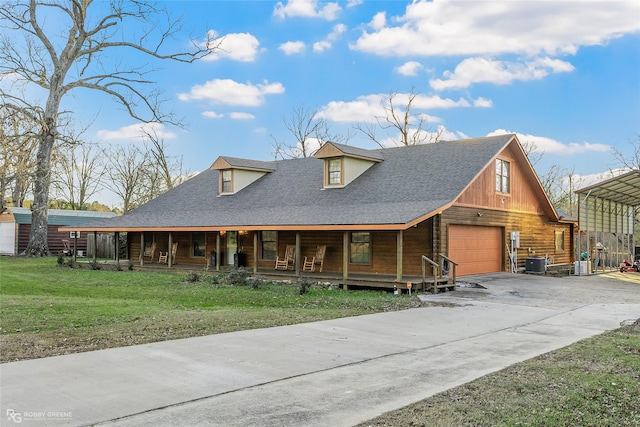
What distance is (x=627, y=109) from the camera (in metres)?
30.4

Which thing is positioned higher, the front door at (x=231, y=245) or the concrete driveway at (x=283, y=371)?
the front door at (x=231, y=245)

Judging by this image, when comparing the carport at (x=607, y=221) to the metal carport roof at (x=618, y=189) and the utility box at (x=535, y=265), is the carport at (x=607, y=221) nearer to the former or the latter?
the metal carport roof at (x=618, y=189)

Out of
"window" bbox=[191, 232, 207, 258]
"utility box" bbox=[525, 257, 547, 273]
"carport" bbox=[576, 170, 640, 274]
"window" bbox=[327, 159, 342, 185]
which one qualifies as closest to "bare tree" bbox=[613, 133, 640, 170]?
"carport" bbox=[576, 170, 640, 274]

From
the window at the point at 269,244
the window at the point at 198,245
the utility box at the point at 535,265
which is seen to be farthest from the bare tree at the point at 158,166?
the utility box at the point at 535,265

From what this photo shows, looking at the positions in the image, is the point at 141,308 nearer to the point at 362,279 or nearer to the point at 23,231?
the point at 362,279

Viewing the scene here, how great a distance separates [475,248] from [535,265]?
3539mm

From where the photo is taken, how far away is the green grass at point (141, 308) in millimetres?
8070

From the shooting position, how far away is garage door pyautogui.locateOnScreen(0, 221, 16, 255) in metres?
34.2

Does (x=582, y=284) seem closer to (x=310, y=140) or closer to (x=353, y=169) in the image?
(x=353, y=169)

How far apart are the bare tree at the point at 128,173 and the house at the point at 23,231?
9.55 metres

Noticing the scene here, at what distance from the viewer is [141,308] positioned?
11164 millimetres

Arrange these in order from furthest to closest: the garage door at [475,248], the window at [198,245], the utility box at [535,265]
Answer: the window at [198,245]
the utility box at [535,265]
the garage door at [475,248]

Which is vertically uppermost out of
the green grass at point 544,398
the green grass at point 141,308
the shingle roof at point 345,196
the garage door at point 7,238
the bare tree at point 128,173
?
the bare tree at point 128,173

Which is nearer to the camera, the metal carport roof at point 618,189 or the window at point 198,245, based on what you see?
the metal carport roof at point 618,189
